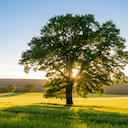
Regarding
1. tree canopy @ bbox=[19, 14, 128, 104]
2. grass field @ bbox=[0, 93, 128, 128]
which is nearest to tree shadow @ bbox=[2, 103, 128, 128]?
grass field @ bbox=[0, 93, 128, 128]

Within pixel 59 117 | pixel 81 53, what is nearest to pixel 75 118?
pixel 59 117

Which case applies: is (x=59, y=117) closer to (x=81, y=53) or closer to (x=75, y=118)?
(x=75, y=118)

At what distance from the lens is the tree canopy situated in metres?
18.3

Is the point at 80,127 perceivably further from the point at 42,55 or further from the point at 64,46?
the point at 64,46

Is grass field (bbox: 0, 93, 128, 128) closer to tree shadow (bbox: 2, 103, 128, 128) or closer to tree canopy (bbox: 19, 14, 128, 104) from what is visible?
tree shadow (bbox: 2, 103, 128, 128)

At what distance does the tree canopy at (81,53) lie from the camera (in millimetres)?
18344

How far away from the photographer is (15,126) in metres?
4.30

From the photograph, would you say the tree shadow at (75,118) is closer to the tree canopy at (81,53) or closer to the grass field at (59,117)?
the grass field at (59,117)

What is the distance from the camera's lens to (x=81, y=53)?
18.9 m

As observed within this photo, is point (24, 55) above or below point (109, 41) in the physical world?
below

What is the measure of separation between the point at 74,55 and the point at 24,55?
26.7ft

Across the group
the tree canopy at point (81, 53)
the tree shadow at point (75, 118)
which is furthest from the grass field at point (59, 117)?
the tree canopy at point (81, 53)

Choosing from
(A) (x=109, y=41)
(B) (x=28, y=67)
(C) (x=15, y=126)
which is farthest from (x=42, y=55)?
(C) (x=15, y=126)

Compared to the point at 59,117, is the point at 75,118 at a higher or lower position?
lower
